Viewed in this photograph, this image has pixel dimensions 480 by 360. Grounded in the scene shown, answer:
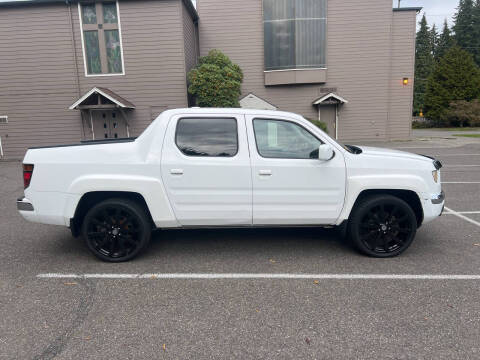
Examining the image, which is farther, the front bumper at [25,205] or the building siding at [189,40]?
the building siding at [189,40]

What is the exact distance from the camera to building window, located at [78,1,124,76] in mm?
16875

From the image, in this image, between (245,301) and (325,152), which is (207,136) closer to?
(325,152)

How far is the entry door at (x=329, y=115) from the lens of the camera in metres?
20.8

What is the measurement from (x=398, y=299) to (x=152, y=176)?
302 centimetres

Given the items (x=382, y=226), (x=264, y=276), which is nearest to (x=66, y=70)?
(x=264, y=276)

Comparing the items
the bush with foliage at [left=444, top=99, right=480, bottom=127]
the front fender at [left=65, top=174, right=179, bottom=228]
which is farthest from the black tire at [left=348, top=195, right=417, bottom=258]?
the bush with foliage at [left=444, top=99, right=480, bottom=127]

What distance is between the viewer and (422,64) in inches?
2343

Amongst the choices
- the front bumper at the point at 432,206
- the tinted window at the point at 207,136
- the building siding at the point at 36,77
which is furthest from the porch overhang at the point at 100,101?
the front bumper at the point at 432,206

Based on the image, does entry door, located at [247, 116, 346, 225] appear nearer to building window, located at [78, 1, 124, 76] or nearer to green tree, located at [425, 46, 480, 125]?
building window, located at [78, 1, 124, 76]

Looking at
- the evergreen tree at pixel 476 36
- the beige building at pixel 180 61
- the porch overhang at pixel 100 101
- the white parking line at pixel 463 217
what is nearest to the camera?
the white parking line at pixel 463 217

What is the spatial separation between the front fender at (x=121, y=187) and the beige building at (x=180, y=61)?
13138 millimetres

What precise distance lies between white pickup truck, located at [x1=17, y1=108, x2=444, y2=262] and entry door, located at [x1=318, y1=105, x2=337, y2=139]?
55.7ft

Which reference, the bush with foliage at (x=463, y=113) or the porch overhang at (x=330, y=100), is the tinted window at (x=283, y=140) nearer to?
the porch overhang at (x=330, y=100)

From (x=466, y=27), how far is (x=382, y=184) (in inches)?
2719
